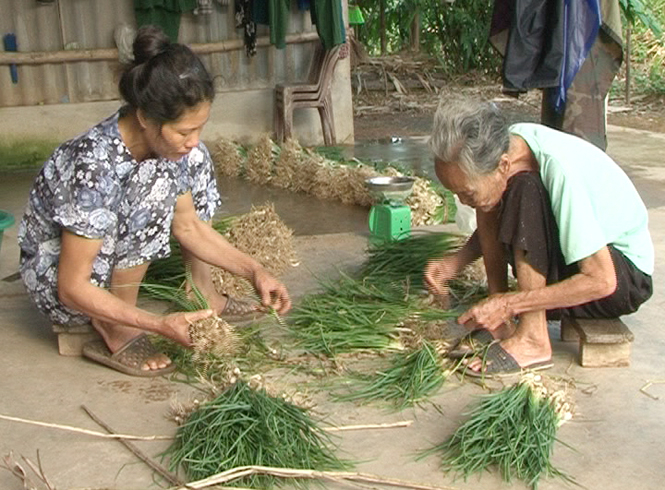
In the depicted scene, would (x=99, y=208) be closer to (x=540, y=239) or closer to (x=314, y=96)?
(x=540, y=239)

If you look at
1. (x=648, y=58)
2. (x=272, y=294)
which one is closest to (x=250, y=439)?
(x=272, y=294)

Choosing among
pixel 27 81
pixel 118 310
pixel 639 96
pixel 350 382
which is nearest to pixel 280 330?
pixel 350 382

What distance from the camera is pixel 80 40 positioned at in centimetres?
725

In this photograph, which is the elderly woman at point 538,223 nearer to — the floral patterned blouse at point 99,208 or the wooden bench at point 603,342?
the wooden bench at point 603,342

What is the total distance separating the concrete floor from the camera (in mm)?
2295

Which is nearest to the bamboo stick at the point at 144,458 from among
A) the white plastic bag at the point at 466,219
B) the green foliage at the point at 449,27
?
the white plastic bag at the point at 466,219

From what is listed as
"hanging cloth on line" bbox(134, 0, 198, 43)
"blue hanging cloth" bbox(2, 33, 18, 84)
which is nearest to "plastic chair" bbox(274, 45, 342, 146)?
"hanging cloth on line" bbox(134, 0, 198, 43)

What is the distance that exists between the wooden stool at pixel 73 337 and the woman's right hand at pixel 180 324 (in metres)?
0.59

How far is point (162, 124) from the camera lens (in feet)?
8.41

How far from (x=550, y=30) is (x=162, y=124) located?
7.22 feet

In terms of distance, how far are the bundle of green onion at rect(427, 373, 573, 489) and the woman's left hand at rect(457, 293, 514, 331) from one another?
0.29m

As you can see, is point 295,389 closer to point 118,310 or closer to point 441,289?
A: point 118,310

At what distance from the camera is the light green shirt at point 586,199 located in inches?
102

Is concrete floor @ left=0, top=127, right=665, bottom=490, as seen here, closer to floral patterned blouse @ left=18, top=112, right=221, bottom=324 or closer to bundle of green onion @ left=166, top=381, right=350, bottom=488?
bundle of green onion @ left=166, top=381, right=350, bottom=488
